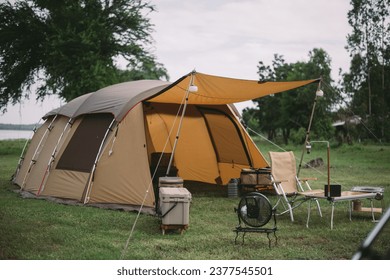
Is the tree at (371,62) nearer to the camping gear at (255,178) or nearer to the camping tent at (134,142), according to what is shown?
the camping tent at (134,142)

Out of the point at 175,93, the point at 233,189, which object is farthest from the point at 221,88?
the point at 233,189

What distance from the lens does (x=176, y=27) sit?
237 inches

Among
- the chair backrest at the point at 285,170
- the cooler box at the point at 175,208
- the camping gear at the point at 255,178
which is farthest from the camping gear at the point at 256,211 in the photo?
the camping gear at the point at 255,178

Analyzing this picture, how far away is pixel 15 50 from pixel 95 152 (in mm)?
10756

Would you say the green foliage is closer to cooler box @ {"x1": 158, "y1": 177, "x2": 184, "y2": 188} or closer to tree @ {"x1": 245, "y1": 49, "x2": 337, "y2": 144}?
tree @ {"x1": 245, "y1": 49, "x2": 337, "y2": 144}

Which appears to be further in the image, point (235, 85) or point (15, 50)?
point (15, 50)

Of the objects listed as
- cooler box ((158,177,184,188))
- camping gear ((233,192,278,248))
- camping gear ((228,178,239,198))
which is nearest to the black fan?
camping gear ((233,192,278,248))

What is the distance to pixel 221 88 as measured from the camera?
7.13 metres

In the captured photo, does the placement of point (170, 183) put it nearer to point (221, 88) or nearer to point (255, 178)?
point (221, 88)

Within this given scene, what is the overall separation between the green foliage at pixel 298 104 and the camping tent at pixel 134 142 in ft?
62.1

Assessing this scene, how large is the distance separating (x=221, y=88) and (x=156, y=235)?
2703mm

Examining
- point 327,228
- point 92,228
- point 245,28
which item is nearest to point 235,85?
point 245,28

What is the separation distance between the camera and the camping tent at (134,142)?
6867 mm
